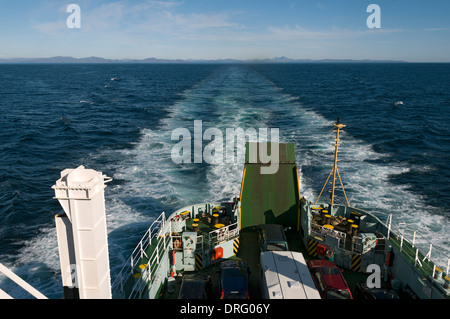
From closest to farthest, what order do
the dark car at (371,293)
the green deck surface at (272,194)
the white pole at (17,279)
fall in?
the white pole at (17,279) → the dark car at (371,293) → the green deck surface at (272,194)

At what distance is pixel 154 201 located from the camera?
27781mm

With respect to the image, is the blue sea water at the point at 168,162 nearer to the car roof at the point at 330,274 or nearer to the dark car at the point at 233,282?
the dark car at the point at 233,282

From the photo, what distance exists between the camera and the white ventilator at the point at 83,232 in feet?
18.6

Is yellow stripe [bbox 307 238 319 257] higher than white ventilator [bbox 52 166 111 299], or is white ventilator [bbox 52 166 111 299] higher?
white ventilator [bbox 52 166 111 299]

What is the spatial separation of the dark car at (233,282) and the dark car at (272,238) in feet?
4.81

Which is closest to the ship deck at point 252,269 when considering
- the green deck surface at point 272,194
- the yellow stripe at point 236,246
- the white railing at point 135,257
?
the yellow stripe at point 236,246

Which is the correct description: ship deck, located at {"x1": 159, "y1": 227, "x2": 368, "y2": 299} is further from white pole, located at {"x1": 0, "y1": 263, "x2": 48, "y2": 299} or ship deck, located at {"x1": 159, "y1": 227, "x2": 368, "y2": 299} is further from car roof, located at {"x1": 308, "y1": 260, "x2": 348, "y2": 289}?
white pole, located at {"x1": 0, "y1": 263, "x2": 48, "y2": 299}

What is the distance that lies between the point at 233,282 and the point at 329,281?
10.7 feet

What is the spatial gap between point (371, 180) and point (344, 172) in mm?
2658

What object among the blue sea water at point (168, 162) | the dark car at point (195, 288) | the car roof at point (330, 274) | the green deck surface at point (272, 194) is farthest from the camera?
the blue sea water at point (168, 162)

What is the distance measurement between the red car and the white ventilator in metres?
7.55

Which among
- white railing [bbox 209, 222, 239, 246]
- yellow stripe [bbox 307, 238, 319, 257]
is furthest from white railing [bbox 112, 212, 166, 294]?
yellow stripe [bbox 307, 238, 319, 257]

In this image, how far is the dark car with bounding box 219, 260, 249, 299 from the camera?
10784mm
